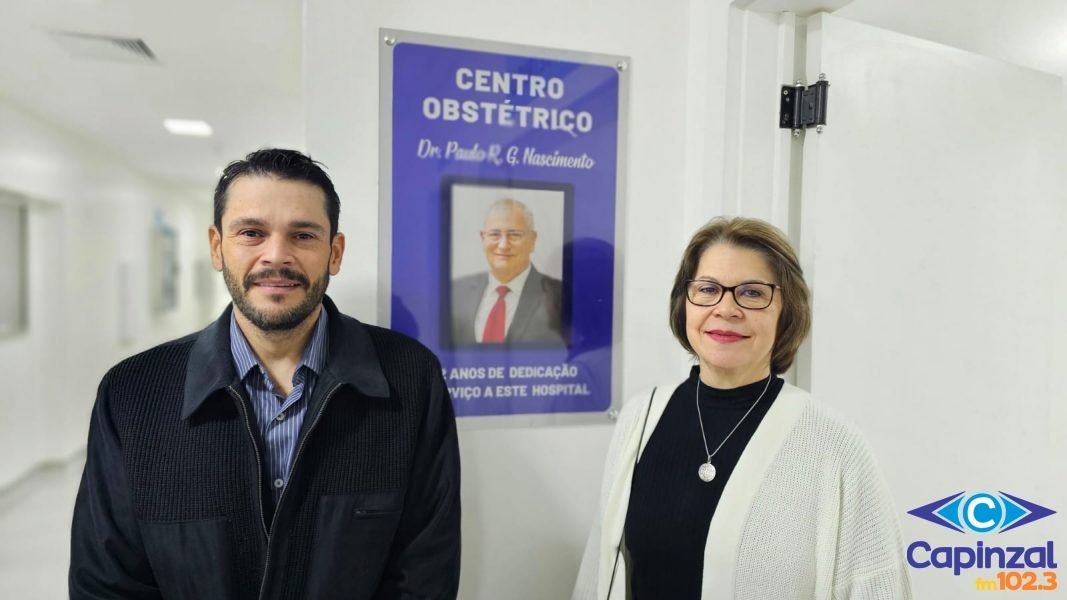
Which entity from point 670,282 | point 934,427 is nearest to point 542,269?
point 670,282

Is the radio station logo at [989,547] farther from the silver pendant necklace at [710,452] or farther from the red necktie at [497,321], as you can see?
the red necktie at [497,321]

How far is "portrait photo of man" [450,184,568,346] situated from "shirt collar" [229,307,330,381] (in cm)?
36

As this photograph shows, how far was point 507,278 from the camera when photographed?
1.62 meters

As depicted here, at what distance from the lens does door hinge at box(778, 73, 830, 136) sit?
5.04ft

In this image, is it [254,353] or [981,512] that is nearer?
[254,353]

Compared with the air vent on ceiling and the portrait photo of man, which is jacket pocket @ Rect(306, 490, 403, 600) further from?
the air vent on ceiling

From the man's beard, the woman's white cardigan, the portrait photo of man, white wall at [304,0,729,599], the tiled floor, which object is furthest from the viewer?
the tiled floor

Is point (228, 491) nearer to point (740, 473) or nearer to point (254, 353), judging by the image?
point (254, 353)

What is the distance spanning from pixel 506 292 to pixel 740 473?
722 mm

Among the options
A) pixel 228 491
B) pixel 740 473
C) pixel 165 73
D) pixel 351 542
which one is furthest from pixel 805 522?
pixel 165 73

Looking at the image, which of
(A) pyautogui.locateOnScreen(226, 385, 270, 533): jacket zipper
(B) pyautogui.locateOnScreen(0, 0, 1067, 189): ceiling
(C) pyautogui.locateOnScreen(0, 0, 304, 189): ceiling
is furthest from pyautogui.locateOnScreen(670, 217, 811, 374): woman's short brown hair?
(C) pyautogui.locateOnScreen(0, 0, 304, 189): ceiling

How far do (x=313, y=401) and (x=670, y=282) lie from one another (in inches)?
38.8

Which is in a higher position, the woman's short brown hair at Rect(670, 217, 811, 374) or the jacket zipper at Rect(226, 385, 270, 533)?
the woman's short brown hair at Rect(670, 217, 811, 374)

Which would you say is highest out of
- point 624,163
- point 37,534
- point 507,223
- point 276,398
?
point 624,163
